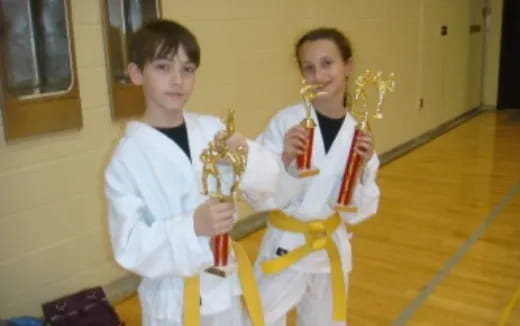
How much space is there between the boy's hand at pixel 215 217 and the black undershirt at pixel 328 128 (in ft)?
1.91

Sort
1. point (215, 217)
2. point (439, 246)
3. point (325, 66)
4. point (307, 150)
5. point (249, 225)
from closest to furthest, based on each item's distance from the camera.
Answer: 1. point (215, 217)
2. point (307, 150)
3. point (325, 66)
4. point (439, 246)
5. point (249, 225)

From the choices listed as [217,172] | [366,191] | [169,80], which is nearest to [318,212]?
[366,191]

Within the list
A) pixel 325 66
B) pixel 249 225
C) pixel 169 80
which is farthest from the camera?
pixel 249 225

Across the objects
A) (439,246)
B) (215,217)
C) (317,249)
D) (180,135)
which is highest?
(180,135)

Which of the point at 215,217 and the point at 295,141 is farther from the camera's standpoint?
the point at 295,141

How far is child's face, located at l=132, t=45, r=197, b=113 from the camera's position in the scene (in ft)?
4.37

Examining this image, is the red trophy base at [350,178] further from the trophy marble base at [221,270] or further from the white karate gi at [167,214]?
the trophy marble base at [221,270]

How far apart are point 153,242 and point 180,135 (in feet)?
0.95

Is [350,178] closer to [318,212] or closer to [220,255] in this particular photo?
[318,212]

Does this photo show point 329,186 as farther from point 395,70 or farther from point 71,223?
point 395,70

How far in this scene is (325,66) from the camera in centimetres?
169

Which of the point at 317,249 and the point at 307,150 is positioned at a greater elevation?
the point at 307,150

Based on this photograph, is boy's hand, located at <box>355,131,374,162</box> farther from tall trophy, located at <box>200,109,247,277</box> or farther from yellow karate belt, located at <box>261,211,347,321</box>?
tall trophy, located at <box>200,109,247,277</box>

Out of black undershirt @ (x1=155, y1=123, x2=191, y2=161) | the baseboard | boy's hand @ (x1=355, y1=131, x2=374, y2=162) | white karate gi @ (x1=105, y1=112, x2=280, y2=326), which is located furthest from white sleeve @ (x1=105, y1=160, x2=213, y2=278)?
the baseboard
